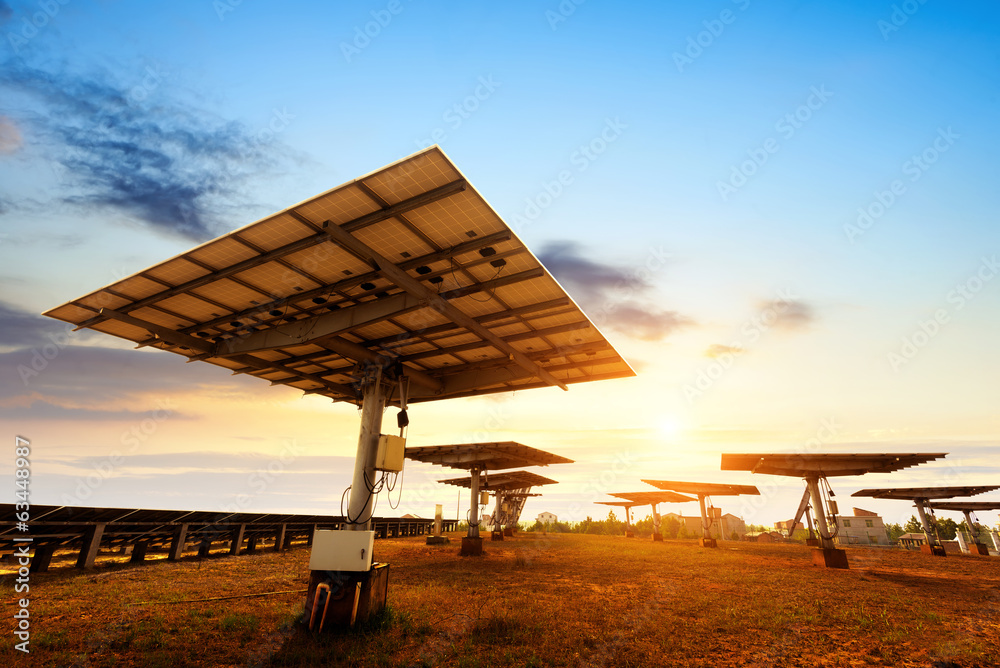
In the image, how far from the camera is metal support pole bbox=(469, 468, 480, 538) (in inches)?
1089

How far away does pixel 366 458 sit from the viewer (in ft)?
36.0

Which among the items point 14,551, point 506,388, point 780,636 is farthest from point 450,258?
point 14,551

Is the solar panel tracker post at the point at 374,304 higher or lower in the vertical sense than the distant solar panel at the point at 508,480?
higher

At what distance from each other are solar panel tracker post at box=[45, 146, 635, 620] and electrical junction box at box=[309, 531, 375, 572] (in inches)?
43.4

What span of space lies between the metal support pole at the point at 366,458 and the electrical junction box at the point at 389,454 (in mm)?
324

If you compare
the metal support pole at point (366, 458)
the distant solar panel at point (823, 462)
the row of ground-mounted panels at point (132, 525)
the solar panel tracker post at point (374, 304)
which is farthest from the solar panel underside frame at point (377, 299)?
the distant solar panel at point (823, 462)

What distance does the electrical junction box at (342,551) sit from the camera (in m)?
9.23

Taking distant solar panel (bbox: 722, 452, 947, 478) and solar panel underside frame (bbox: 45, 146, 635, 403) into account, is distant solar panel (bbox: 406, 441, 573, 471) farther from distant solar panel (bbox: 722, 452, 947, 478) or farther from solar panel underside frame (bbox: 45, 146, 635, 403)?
solar panel underside frame (bbox: 45, 146, 635, 403)

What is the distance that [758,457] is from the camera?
24.4m

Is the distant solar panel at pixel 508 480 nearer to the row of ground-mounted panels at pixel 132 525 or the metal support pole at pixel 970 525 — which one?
the row of ground-mounted panels at pixel 132 525

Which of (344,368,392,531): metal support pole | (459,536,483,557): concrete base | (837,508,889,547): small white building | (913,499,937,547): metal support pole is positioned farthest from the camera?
(837,508,889,547): small white building

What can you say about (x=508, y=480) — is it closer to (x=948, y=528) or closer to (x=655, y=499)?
(x=655, y=499)

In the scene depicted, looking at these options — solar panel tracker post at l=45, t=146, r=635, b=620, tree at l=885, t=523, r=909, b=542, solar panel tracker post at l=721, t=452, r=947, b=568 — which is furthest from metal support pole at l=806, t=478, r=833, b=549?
tree at l=885, t=523, r=909, b=542

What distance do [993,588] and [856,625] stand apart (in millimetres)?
12250
